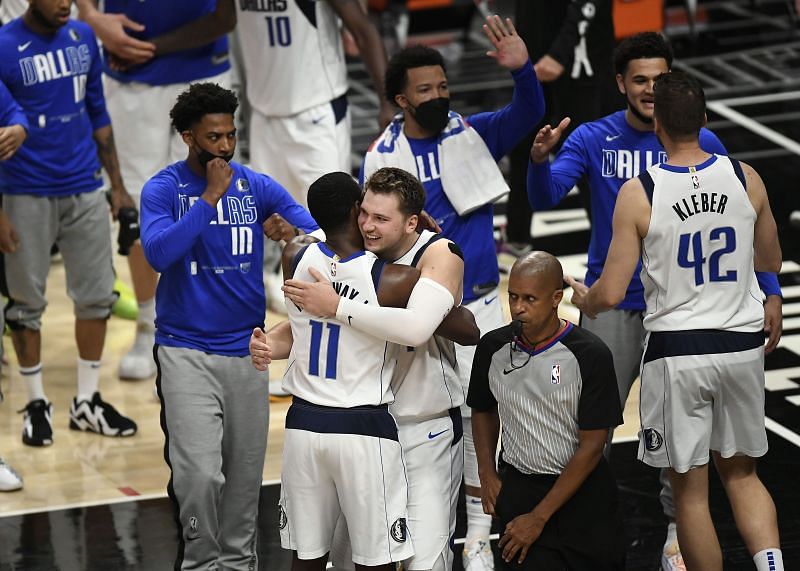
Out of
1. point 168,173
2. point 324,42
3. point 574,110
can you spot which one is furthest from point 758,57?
point 168,173

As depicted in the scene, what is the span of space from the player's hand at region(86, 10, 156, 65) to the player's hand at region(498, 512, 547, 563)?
4.25m

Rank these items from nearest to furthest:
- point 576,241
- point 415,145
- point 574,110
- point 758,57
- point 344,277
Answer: point 344,277
point 415,145
point 574,110
point 576,241
point 758,57

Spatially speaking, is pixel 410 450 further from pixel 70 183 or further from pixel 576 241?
pixel 576 241

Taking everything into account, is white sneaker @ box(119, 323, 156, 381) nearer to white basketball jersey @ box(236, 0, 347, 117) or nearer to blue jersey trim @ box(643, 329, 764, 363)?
white basketball jersey @ box(236, 0, 347, 117)

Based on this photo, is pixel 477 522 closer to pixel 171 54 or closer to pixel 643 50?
pixel 643 50

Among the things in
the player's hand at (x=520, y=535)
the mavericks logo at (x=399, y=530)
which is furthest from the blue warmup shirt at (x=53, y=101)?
the player's hand at (x=520, y=535)

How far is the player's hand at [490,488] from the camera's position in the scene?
552 cm

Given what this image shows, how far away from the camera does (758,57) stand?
49.9 feet

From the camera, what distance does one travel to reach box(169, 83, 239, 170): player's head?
6.04 meters

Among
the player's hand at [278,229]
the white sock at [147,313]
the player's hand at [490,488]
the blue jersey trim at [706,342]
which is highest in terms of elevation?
the player's hand at [278,229]

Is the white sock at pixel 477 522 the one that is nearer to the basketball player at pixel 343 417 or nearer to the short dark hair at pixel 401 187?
the basketball player at pixel 343 417

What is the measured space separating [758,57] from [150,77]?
8.07 metres

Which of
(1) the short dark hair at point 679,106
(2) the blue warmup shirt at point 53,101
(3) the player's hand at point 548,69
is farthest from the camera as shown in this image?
(3) the player's hand at point 548,69

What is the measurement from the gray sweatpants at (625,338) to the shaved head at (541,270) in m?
1.18
